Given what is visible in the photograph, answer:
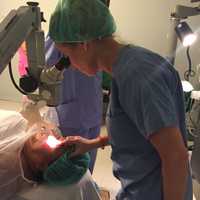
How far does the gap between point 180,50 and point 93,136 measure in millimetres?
1733

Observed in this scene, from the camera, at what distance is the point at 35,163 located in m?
1.46

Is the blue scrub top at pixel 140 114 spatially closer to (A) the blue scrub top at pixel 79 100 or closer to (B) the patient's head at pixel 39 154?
(B) the patient's head at pixel 39 154

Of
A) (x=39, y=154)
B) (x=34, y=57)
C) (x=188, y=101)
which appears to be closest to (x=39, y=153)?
(x=39, y=154)

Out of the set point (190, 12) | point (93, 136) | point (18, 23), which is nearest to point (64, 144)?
point (93, 136)

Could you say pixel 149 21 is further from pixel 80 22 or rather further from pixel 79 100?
pixel 80 22

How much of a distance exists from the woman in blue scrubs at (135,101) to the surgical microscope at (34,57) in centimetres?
13

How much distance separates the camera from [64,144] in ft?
4.53

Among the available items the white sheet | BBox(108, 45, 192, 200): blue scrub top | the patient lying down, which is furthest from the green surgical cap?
the white sheet

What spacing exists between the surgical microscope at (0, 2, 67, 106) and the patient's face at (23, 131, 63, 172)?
61 centimetres

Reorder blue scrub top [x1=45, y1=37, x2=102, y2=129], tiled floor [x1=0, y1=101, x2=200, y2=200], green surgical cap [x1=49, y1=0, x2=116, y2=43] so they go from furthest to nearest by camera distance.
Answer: tiled floor [x1=0, y1=101, x2=200, y2=200] < blue scrub top [x1=45, y1=37, x2=102, y2=129] < green surgical cap [x1=49, y1=0, x2=116, y2=43]

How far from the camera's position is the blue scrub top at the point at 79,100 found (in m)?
1.71

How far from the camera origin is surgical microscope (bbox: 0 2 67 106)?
79cm

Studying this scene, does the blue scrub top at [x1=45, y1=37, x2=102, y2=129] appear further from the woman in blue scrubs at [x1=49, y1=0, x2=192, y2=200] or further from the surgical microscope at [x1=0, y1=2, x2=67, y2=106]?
the surgical microscope at [x1=0, y1=2, x2=67, y2=106]

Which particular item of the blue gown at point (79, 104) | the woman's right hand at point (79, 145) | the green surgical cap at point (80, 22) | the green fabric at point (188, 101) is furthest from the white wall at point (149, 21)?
the green surgical cap at point (80, 22)
